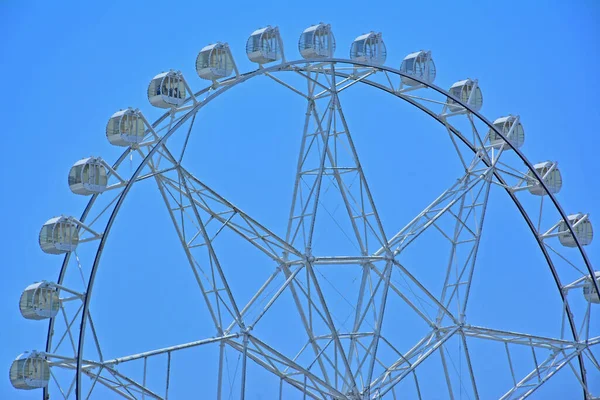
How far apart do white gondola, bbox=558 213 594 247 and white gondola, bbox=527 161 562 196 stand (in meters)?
1.65

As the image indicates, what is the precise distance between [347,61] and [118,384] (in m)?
12.5

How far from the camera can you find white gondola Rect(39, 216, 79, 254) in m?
41.9

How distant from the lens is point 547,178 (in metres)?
56.1

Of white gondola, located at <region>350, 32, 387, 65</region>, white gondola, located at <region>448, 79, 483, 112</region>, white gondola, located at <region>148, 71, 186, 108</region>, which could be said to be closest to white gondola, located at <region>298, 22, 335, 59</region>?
white gondola, located at <region>350, 32, 387, 65</region>

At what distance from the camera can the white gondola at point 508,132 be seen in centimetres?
5400

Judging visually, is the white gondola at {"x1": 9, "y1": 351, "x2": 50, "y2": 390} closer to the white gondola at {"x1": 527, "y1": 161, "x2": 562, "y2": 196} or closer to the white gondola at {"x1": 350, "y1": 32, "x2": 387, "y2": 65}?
the white gondola at {"x1": 350, "y1": 32, "x2": 387, "y2": 65}

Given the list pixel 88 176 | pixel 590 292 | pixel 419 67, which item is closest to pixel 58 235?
pixel 88 176

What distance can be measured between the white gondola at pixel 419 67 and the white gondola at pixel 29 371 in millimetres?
16158

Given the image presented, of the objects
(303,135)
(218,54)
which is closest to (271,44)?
(218,54)

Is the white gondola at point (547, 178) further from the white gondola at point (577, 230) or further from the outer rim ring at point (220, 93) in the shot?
the white gondola at point (577, 230)

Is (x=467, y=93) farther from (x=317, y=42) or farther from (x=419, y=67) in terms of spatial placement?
(x=317, y=42)

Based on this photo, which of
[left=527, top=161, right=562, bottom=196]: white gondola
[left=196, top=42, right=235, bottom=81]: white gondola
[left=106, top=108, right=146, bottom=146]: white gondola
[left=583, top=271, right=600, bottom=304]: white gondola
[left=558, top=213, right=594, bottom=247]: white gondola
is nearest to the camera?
[left=106, top=108, right=146, bottom=146]: white gondola

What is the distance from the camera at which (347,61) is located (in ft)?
153

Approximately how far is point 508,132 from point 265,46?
1309 centimetres
